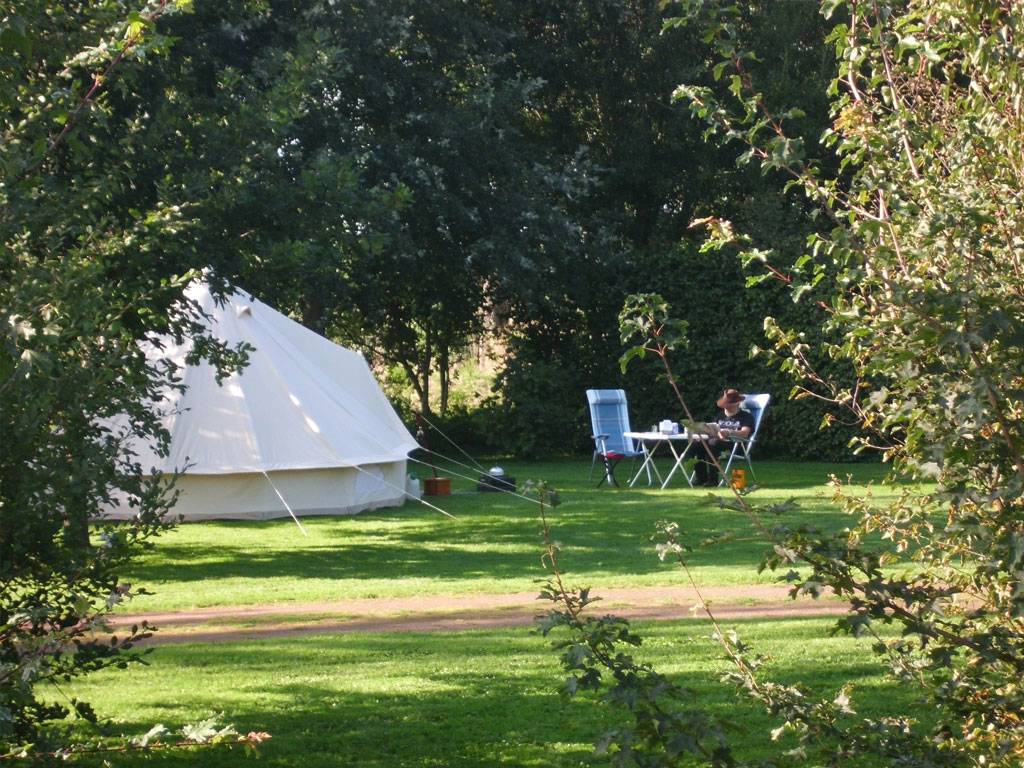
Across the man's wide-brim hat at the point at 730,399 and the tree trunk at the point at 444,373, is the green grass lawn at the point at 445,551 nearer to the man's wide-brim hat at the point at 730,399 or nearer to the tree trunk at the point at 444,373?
the man's wide-brim hat at the point at 730,399

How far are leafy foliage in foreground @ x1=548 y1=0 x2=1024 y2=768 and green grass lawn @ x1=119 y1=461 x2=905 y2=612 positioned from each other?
3.39m

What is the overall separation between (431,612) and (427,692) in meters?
2.42

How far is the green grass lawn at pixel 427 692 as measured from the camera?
5.50 m

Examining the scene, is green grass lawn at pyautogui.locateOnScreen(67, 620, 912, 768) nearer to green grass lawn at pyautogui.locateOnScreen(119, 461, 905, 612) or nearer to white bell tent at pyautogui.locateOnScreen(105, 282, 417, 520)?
green grass lawn at pyautogui.locateOnScreen(119, 461, 905, 612)

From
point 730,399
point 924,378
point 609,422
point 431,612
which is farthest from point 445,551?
point 924,378

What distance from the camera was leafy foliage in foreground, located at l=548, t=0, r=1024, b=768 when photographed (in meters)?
3.13

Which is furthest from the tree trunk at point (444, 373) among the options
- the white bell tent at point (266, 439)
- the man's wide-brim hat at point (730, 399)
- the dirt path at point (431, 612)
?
the dirt path at point (431, 612)

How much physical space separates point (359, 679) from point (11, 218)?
135 inches

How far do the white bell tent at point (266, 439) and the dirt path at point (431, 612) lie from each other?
510 cm

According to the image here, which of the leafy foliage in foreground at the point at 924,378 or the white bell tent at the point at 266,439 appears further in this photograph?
the white bell tent at the point at 266,439

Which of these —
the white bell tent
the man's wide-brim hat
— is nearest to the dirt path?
the white bell tent

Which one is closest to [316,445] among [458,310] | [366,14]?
[366,14]

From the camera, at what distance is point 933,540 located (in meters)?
3.84

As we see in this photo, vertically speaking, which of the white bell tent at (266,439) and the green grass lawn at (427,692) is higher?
the white bell tent at (266,439)
